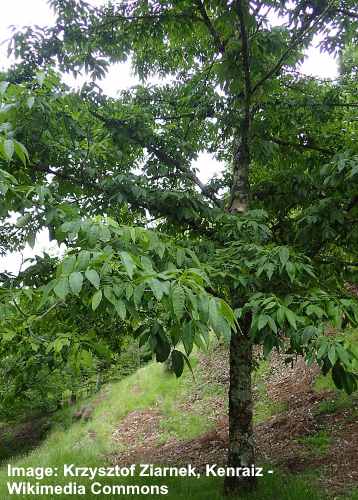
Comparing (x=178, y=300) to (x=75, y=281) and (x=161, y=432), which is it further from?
(x=161, y=432)

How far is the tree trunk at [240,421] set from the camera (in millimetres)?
4840

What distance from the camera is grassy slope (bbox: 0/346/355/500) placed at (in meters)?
5.03

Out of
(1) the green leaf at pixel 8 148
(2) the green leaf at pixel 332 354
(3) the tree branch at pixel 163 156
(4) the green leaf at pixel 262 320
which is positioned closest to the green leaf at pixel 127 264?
(1) the green leaf at pixel 8 148

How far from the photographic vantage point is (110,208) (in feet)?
15.1

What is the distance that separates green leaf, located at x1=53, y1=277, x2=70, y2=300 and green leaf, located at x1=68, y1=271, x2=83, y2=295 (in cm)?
3

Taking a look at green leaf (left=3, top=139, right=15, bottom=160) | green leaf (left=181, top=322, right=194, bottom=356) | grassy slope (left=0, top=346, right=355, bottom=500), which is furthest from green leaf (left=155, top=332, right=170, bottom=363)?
grassy slope (left=0, top=346, right=355, bottom=500)

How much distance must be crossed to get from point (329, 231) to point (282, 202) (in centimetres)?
152

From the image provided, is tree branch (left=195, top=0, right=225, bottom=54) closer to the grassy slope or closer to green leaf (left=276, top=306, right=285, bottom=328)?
green leaf (left=276, top=306, right=285, bottom=328)

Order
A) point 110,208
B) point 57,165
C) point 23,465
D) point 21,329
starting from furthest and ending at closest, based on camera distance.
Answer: point 23,465 < point 110,208 < point 57,165 < point 21,329

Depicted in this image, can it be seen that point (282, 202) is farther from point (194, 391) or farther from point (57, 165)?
point (194, 391)

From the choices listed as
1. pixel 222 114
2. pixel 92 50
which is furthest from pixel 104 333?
pixel 92 50

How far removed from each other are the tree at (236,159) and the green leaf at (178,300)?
63 cm

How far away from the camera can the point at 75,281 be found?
168 centimetres

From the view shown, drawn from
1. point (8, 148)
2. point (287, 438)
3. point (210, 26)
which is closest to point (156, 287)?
point (8, 148)
